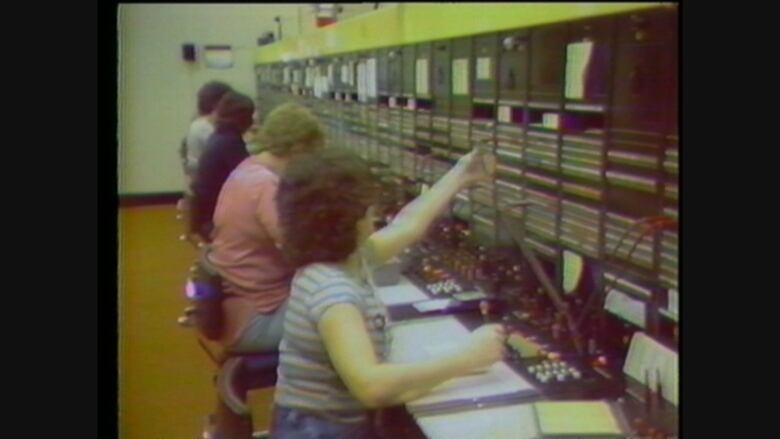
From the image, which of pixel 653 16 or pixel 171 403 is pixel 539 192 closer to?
pixel 653 16

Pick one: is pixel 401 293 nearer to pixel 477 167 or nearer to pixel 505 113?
pixel 477 167

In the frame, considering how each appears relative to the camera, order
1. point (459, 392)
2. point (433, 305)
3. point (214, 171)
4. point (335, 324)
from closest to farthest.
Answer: point (335, 324), point (459, 392), point (214, 171), point (433, 305)

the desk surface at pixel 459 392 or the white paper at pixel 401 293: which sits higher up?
the white paper at pixel 401 293

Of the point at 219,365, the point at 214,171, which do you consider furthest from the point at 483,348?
the point at 214,171

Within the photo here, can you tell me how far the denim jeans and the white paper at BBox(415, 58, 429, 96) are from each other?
2.98ft

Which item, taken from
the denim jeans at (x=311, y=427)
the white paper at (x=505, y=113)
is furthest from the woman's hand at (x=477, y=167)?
the denim jeans at (x=311, y=427)

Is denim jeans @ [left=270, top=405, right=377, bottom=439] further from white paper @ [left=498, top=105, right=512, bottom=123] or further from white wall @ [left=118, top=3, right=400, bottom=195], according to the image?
white paper @ [left=498, top=105, right=512, bottom=123]

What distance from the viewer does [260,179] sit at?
100 inches

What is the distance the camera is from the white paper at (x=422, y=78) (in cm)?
274

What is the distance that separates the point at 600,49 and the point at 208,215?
107 cm

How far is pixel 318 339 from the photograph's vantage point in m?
2.29

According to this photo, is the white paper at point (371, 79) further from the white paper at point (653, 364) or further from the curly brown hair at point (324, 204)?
Result: the white paper at point (653, 364)

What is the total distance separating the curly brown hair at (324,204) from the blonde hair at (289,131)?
74 millimetres

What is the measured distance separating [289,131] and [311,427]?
2.39 feet
